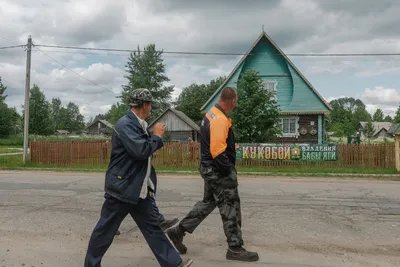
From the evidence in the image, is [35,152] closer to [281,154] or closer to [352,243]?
[281,154]

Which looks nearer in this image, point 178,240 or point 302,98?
point 178,240

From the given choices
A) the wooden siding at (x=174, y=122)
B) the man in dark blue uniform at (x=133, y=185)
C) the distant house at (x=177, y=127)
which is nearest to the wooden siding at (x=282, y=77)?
the distant house at (x=177, y=127)

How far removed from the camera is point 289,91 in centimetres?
2645

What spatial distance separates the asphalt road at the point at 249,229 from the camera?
4391mm

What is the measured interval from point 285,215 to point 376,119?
12657 cm

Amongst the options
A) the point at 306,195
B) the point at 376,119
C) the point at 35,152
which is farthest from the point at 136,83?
the point at 376,119

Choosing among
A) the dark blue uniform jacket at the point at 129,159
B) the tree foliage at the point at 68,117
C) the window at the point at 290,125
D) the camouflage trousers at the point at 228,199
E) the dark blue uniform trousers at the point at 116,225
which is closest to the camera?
the dark blue uniform jacket at the point at 129,159

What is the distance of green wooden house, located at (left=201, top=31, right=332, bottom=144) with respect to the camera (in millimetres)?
25766

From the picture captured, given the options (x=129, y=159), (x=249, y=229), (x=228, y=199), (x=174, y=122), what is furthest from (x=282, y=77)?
(x=129, y=159)

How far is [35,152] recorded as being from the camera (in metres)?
20.8

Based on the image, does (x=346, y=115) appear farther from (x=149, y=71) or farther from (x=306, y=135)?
(x=306, y=135)

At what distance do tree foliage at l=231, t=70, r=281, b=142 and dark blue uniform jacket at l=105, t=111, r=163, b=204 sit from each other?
617 inches

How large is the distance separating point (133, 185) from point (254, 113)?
52.6 ft

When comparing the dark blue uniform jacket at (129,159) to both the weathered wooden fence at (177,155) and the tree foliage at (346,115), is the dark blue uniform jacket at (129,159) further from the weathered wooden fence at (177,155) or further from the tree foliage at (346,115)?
the tree foliage at (346,115)
